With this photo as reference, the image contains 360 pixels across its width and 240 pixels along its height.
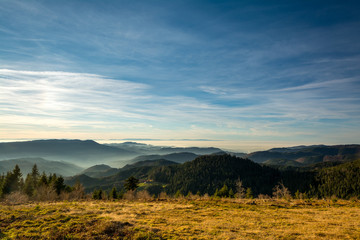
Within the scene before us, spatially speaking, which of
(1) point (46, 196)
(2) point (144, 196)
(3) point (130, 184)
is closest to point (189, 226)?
(2) point (144, 196)

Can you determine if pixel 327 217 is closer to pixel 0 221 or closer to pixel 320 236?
pixel 320 236

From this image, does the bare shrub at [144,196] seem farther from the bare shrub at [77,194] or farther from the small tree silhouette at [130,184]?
the bare shrub at [77,194]

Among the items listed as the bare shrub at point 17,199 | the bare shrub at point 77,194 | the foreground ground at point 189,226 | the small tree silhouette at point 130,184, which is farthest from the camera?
the small tree silhouette at point 130,184

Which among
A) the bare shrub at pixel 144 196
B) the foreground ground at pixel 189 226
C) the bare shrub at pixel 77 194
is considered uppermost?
the foreground ground at pixel 189 226

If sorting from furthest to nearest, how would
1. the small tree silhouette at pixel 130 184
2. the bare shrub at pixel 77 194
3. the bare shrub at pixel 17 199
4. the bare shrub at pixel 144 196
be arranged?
the small tree silhouette at pixel 130 184 < the bare shrub at pixel 77 194 < the bare shrub at pixel 144 196 < the bare shrub at pixel 17 199

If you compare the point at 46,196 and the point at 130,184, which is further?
the point at 130,184

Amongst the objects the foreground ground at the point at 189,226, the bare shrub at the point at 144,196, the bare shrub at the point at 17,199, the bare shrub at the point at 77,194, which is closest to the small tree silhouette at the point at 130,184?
the bare shrub at the point at 144,196

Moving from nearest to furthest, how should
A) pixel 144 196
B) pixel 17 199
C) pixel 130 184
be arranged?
pixel 17 199 < pixel 144 196 < pixel 130 184

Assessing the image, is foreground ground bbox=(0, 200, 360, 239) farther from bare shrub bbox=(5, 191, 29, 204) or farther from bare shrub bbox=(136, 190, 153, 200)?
bare shrub bbox=(136, 190, 153, 200)

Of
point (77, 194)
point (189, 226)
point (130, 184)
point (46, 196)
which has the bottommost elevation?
point (77, 194)

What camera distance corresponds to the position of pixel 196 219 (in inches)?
816

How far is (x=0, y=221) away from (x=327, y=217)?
3598 centimetres

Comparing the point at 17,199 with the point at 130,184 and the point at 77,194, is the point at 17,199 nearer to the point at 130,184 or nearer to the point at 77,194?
the point at 77,194

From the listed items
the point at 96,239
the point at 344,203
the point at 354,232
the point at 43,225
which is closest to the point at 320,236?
the point at 354,232
